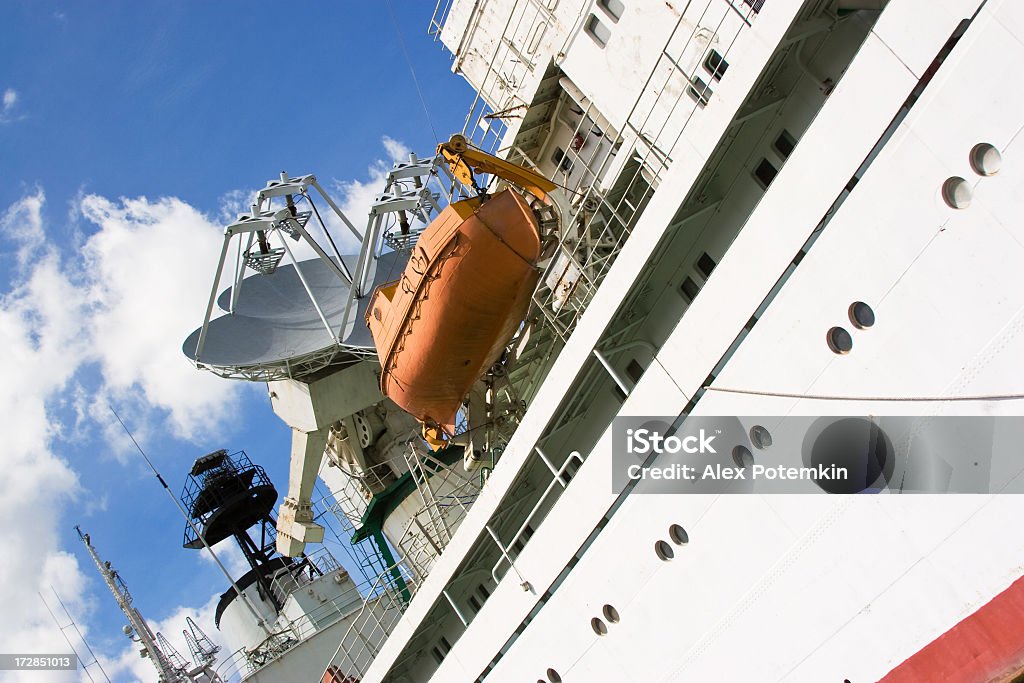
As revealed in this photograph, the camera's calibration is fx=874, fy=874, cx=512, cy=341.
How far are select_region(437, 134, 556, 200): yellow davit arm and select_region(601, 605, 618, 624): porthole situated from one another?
543cm

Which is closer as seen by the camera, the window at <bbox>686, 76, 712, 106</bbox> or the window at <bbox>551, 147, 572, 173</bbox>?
the window at <bbox>686, 76, 712, 106</bbox>

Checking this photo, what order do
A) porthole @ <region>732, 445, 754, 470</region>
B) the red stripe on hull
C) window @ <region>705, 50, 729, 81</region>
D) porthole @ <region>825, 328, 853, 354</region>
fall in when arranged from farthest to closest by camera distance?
window @ <region>705, 50, 729, 81</region> → porthole @ <region>732, 445, 754, 470</region> → porthole @ <region>825, 328, 853, 354</region> → the red stripe on hull

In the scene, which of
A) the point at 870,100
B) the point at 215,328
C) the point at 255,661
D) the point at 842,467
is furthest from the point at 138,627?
the point at 870,100

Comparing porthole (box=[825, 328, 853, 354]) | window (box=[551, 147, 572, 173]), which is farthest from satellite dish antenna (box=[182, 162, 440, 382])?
porthole (box=[825, 328, 853, 354])

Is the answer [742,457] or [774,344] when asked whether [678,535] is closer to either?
[742,457]

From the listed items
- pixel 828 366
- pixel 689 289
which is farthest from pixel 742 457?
pixel 689 289

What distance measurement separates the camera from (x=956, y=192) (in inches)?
286

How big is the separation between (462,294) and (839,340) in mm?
4735

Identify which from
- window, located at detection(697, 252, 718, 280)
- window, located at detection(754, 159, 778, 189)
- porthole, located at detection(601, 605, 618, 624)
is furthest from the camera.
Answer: window, located at detection(697, 252, 718, 280)

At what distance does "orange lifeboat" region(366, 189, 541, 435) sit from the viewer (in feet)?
36.1

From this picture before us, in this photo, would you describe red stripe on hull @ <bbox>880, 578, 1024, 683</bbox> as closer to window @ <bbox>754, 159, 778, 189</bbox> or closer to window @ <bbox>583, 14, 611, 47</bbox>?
window @ <bbox>754, 159, 778, 189</bbox>

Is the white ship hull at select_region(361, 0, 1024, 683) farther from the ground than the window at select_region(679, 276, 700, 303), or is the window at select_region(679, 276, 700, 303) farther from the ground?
the window at select_region(679, 276, 700, 303)

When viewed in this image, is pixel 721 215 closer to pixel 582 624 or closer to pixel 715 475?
pixel 715 475

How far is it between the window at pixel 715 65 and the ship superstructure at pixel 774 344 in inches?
6.6
